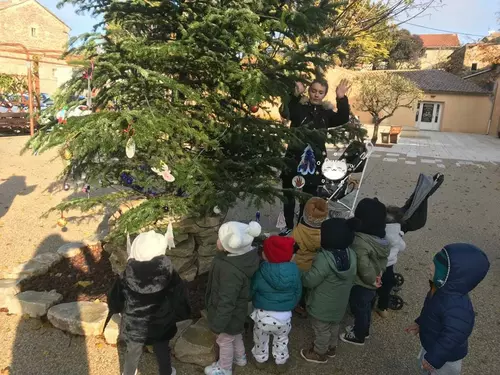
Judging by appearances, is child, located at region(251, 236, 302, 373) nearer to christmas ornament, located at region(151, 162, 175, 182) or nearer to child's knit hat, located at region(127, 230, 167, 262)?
child's knit hat, located at region(127, 230, 167, 262)

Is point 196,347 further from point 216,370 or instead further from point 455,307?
point 455,307

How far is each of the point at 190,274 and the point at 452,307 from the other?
2520 mm

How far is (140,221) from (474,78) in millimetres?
38288

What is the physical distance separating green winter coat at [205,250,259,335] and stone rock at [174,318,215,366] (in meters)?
0.36

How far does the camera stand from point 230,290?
8.96 feet

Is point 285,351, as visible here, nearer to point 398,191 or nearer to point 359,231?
point 359,231

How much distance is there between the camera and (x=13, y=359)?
304 cm

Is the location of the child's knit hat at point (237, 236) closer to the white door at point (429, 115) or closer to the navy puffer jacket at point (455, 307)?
the navy puffer jacket at point (455, 307)

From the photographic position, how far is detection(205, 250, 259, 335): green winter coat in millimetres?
2732

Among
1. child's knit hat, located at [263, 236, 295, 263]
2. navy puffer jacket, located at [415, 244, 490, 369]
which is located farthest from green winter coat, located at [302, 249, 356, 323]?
navy puffer jacket, located at [415, 244, 490, 369]

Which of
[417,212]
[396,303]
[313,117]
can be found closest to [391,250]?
[417,212]

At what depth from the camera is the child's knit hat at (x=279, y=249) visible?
2840mm

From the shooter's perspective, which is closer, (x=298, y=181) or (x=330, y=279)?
(x=330, y=279)

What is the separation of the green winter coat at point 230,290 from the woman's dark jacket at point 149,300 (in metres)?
0.22
